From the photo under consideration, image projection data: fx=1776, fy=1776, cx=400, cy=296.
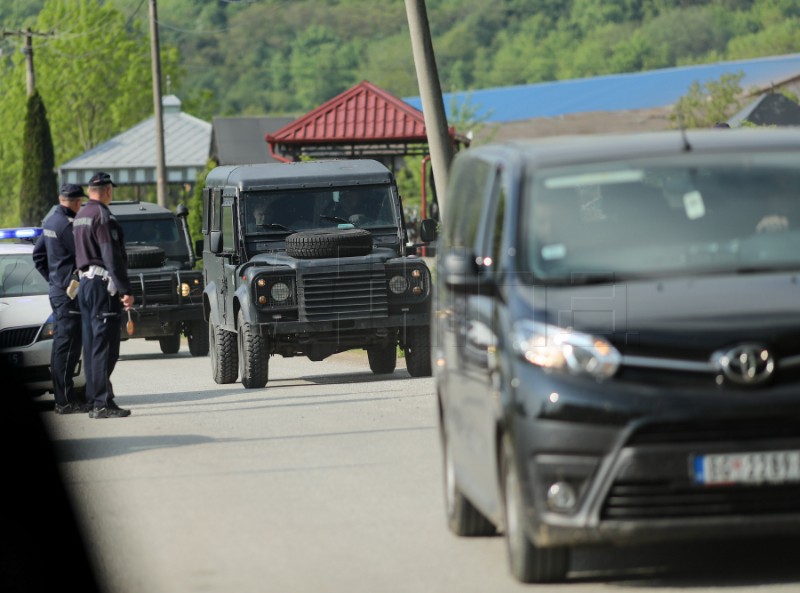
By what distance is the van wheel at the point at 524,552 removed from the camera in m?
6.99

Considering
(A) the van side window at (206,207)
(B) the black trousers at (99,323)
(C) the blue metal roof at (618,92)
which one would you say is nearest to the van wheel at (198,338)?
(A) the van side window at (206,207)

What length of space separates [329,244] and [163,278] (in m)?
7.30

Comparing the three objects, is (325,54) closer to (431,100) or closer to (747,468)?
(431,100)

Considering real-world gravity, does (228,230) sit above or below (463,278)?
below

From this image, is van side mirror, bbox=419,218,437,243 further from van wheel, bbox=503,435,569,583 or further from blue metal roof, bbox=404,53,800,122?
blue metal roof, bbox=404,53,800,122

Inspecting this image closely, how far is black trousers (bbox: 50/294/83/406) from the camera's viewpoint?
49.9 feet

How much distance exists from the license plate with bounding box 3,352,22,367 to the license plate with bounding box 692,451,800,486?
10908mm

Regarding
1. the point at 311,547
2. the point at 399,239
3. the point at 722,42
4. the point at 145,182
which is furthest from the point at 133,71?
the point at 311,547

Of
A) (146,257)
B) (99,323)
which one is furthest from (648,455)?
(146,257)

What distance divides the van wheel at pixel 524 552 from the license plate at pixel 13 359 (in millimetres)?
10076

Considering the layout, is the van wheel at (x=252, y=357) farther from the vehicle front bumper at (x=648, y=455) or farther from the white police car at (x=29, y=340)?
the vehicle front bumper at (x=648, y=455)

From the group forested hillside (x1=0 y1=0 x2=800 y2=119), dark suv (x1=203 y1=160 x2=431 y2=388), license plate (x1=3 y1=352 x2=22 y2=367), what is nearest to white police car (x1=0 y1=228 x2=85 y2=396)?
license plate (x1=3 y1=352 x2=22 y2=367)

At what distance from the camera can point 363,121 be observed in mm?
43781

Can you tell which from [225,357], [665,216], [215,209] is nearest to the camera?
[665,216]
